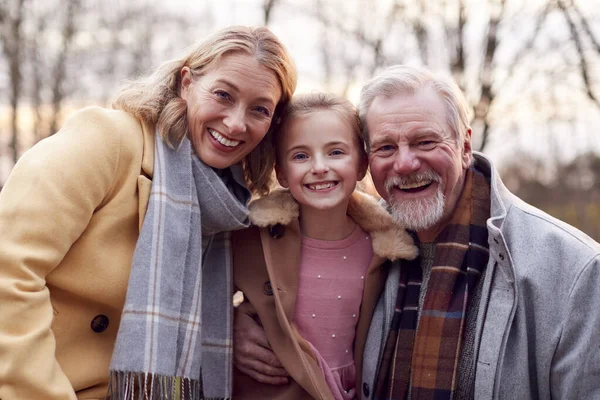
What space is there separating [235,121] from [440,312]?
1416 mm

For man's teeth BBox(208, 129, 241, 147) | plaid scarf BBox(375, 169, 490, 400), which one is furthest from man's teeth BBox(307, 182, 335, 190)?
plaid scarf BBox(375, 169, 490, 400)

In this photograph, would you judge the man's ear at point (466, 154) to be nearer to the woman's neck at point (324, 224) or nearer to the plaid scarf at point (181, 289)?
the woman's neck at point (324, 224)

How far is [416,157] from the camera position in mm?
3346

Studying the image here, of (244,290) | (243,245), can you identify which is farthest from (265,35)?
(244,290)

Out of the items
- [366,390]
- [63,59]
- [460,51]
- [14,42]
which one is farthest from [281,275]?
[63,59]

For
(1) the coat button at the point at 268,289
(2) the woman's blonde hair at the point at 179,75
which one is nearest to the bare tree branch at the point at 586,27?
(2) the woman's blonde hair at the point at 179,75

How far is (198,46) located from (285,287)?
136cm

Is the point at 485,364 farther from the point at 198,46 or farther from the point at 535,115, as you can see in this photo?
the point at 535,115

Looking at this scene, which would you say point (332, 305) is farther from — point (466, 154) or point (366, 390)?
point (466, 154)

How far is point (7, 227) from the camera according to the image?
2445mm

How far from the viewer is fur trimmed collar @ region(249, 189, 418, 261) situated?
3420mm

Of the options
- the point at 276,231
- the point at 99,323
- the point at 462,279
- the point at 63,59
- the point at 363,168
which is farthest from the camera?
the point at 63,59

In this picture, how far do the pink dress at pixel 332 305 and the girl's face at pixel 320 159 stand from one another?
11.5 inches

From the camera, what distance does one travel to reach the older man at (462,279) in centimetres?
289
